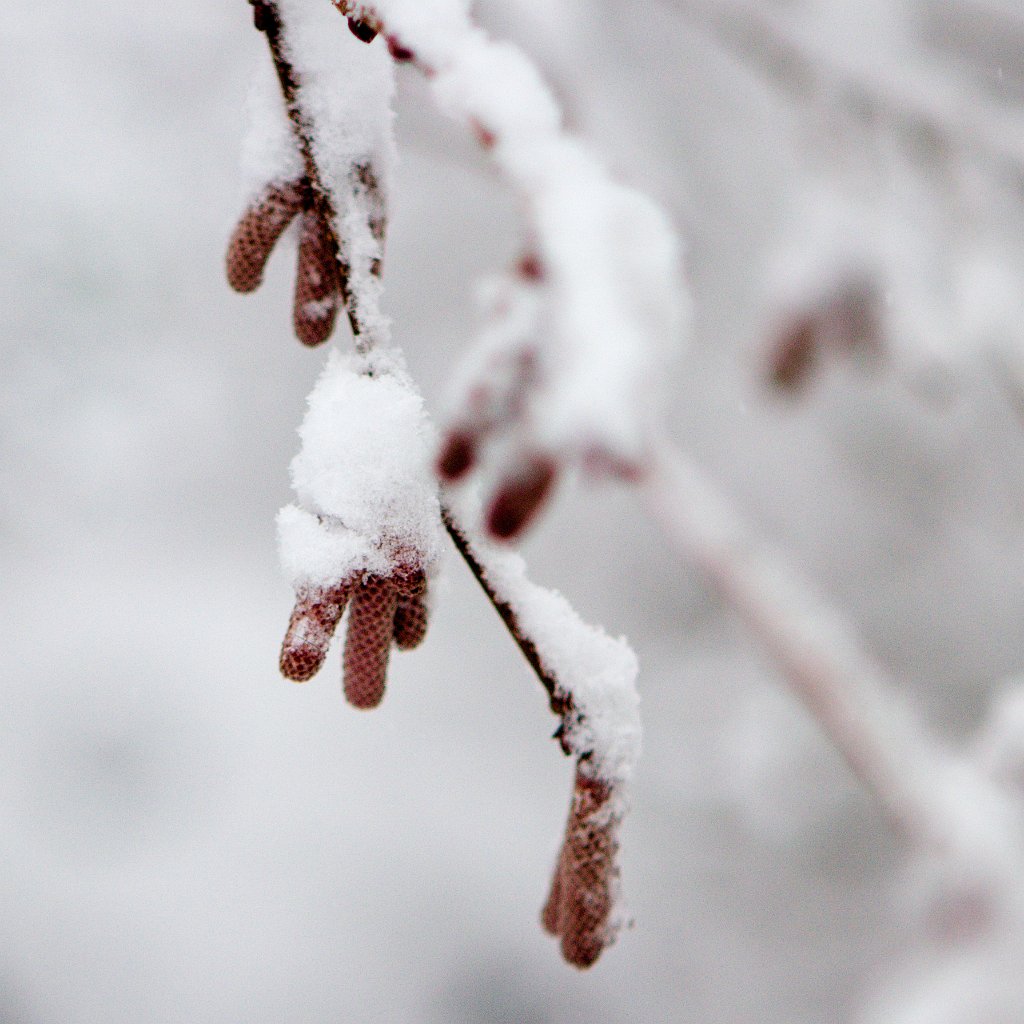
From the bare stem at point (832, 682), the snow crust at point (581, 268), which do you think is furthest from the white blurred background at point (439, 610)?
the snow crust at point (581, 268)

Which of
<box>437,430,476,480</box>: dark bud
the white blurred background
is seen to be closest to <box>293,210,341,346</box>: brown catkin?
<box>437,430,476,480</box>: dark bud

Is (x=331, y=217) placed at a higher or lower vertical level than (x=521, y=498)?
higher

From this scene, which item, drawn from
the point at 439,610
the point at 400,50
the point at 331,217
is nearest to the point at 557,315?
the point at 400,50

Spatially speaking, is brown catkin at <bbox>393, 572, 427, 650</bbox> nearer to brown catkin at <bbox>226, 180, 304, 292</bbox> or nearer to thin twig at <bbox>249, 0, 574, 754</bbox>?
thin twig at <bbox>249, 0, 574, 754</bbox>

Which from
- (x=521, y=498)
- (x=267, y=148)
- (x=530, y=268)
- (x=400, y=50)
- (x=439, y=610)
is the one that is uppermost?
(x=439, y=610)

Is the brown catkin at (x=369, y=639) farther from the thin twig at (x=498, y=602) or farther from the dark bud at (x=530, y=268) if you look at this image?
the dark bud at (x=530, y=268)

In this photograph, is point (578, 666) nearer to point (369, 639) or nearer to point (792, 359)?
point (369, 639)
